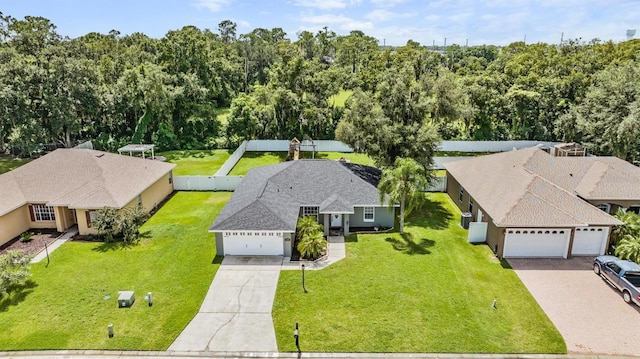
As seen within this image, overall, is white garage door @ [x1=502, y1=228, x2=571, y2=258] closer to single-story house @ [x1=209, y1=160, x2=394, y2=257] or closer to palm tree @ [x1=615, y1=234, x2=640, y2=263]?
palm tree @ [x1=615, y1=234, x2=640, y2=263]

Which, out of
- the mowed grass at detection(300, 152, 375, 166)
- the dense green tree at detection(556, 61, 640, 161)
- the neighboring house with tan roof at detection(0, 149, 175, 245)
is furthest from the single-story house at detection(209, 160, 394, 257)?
the dense green tree at detection(556, 61, 640, 161)

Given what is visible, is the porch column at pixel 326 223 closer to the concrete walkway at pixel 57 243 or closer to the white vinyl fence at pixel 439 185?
the white vinyl fence at pixel 439 185

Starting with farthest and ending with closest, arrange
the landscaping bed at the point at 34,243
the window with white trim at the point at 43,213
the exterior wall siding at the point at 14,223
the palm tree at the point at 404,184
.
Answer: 1. the window with white trim at the point at 43,213
2. the exterior wall siding at the point at 14,223
3. the palm tree at the point at 404,184
4. the landscaping bed at the point at 34,243

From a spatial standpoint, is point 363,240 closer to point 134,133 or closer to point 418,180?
point 418,180

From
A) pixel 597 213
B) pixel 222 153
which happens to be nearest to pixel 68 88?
pixel 222 153

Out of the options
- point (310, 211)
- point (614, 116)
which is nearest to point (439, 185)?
point (310, 211)

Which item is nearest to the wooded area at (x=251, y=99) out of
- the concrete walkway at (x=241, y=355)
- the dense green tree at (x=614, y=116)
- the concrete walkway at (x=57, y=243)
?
the dense green tree at (x=614, y=116)
